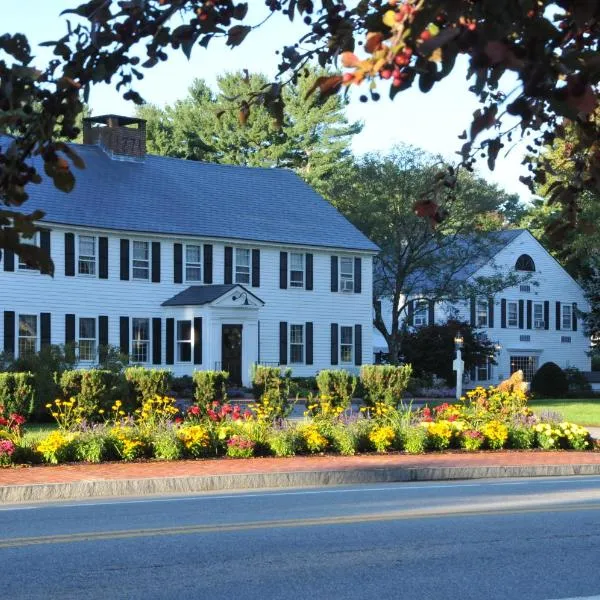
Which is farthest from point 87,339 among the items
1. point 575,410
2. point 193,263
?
point 575,410

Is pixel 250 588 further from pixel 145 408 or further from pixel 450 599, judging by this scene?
pixel 145 408

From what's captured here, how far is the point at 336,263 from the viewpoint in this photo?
46500 mm

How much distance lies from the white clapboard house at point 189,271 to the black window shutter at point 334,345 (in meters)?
0.05

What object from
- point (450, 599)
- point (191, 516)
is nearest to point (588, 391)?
point (191, 516)

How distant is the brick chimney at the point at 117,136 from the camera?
4447 centimetres

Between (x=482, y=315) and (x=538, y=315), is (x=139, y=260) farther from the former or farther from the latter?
(x=538, y=315)

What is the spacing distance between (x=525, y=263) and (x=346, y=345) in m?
17.1

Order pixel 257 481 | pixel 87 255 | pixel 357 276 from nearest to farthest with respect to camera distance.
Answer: pixel 257 481, pixel 87 255, pixel 357 276

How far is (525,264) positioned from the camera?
6031cm

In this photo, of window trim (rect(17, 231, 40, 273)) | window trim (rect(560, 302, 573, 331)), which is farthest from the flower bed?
window trim (rect(560, 302, 573, 331))

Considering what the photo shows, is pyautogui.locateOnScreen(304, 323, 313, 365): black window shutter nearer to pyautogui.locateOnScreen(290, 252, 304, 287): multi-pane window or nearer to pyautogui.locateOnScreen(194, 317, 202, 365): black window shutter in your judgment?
pyautogui.locateOnScreen(290, 252, 304, 287): multi-pane window

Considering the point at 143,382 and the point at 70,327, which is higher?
the point at 70,327

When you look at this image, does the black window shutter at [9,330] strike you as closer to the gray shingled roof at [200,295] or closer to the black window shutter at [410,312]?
the gray shingled roof at [200,295]

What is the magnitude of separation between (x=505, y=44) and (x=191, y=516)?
9557 millimetres
